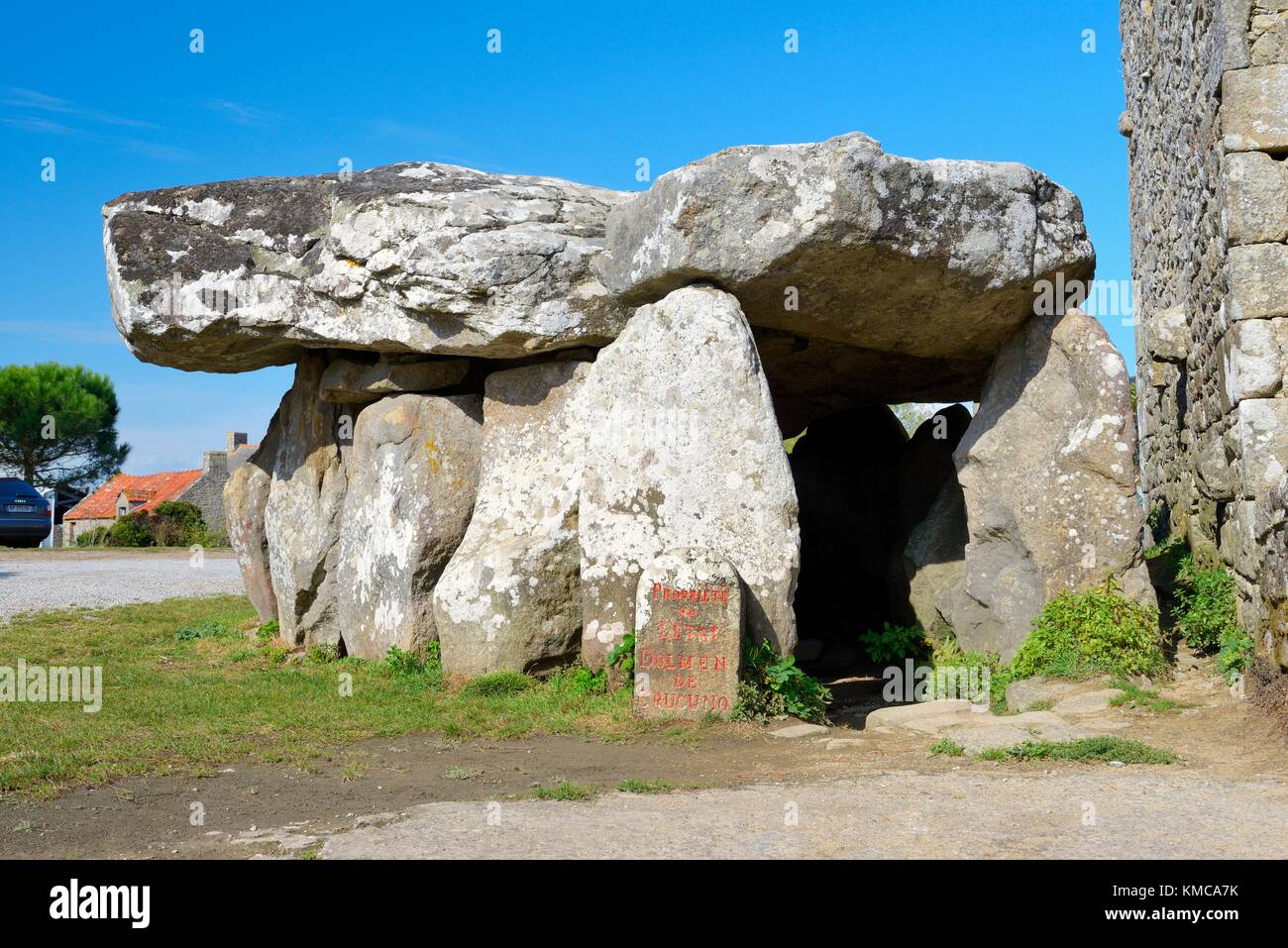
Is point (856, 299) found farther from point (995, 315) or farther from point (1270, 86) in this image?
point (1270, 86)

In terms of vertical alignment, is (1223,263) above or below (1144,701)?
above

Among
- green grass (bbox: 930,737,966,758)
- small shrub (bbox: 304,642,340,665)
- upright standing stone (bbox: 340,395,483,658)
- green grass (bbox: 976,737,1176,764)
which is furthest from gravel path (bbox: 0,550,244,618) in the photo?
green grass (bbox: 976,737,1176,764)

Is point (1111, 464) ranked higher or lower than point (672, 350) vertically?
lower

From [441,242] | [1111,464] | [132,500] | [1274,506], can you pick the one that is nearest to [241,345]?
[441,242]

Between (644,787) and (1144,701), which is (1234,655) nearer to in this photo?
(1144,701)

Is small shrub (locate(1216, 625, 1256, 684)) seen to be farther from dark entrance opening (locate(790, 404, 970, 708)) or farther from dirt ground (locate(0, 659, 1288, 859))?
dark entrance opening (locate(790, 404, 970, 708))

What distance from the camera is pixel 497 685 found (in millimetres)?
8375

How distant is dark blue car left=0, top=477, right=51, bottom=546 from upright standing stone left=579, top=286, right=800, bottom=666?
21.4m

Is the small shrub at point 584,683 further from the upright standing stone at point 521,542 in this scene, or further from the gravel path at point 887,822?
the gravel path at point 887,822

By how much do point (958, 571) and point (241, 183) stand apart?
23.2 ft

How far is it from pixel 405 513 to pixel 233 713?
95.1 inches

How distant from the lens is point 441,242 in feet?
30.0
